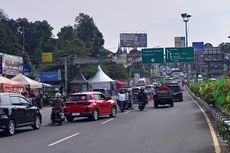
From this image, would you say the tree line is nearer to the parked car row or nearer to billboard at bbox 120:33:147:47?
billboard at bbox 120:33:147:47

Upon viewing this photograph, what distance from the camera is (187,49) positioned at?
6016cm

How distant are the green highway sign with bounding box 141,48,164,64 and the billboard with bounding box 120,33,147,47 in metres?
29.3

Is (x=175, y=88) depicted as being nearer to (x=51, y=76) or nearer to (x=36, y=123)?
(x=51, y=76)

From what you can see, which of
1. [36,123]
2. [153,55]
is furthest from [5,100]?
[153,55]

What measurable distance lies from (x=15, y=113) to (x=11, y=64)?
37.5 meters

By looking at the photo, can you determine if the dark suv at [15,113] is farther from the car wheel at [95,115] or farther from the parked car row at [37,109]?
the car wheel at [95,115]

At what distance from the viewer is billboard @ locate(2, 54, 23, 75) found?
5494 cm

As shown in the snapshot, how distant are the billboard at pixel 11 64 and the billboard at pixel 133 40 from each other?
104 feet

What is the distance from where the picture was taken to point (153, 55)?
196ft

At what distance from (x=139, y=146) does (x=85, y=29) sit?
110731 millimetres

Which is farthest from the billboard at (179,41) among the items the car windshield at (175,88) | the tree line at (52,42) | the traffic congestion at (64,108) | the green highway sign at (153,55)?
the traffic congestion at (64,108)

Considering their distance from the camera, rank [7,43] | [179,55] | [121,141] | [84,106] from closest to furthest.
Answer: [121,141]
[84,106]
[179,55]
[7,43]

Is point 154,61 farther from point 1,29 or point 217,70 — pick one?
point 217,70

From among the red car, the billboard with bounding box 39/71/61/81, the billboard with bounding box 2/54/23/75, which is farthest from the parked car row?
the billboard with bounding box 39/71/61/81
